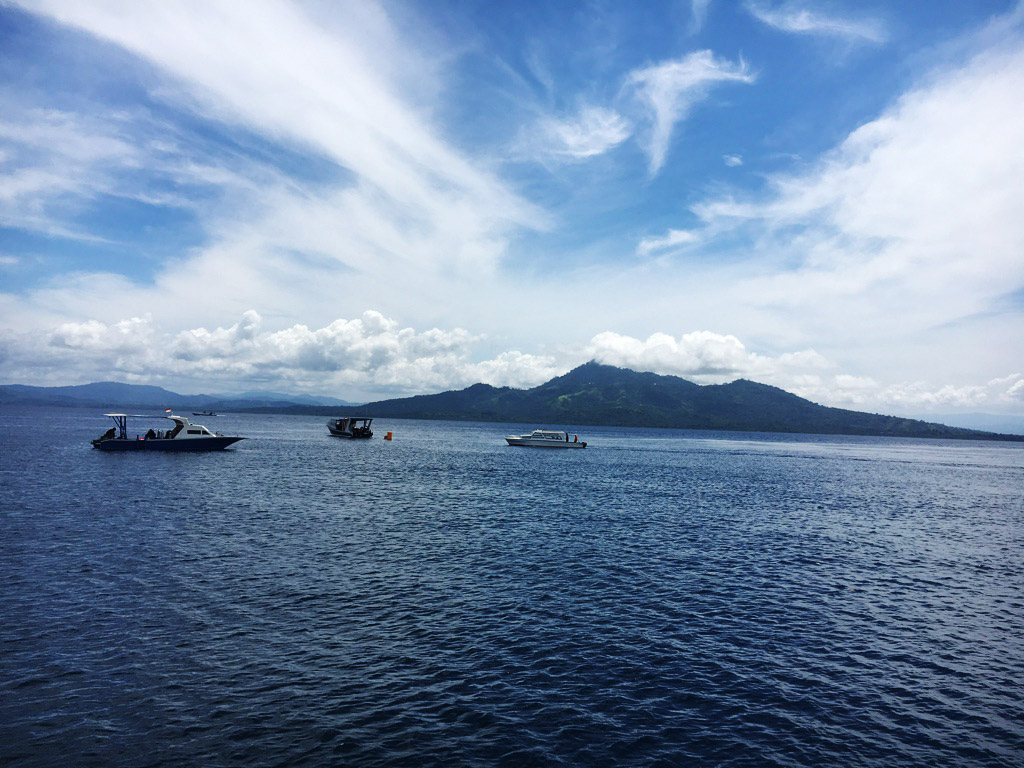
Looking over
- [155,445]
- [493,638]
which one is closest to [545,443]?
[155,445]

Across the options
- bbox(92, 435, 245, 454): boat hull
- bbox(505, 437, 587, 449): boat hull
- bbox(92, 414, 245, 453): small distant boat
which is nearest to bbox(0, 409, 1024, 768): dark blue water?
bbox(92, 435, 245, 454): boat hull

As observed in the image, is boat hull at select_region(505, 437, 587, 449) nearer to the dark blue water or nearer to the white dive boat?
the white dive boat

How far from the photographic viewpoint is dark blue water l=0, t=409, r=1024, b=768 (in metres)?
17.5

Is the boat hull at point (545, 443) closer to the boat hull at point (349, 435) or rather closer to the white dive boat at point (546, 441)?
the white dive boat at point (546, 441)

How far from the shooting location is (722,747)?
1766 centimetres

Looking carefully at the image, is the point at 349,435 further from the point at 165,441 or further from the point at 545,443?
the point at 165,441

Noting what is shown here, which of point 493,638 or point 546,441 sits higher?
point 546,441

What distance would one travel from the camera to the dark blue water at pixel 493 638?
1752 cm

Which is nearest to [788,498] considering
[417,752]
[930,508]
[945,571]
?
[930,508]

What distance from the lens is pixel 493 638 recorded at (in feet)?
82.7

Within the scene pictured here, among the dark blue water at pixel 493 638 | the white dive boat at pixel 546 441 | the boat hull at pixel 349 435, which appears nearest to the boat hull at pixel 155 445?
the dark blue water at pixel 493 638

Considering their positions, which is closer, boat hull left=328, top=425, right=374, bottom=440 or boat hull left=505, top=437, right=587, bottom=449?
boat hull left=505, top=437, right=587, bottom=449

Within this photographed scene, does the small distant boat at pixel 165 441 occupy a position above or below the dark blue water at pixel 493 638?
above

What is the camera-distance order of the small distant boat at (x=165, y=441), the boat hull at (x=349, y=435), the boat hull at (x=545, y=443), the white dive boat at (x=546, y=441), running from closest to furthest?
the small distant boat at (x=165, y=441) → the white dive boat at (x=546, y=441) → the boat hull at (x=545, y=443) → the boat hull at (x=349, y=435)
